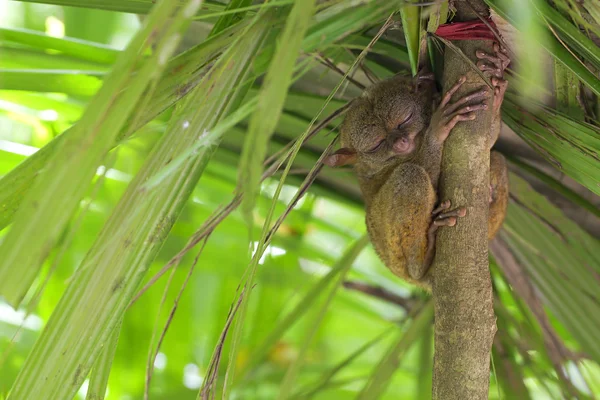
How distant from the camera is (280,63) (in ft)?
2.51

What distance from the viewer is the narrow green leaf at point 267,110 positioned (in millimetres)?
742

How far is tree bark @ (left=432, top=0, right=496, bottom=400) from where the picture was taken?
1381 mm

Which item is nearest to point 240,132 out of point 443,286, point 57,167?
point 443,286

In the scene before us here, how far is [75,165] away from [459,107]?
1.09 metres

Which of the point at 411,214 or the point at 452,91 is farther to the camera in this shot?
the point at 411,214

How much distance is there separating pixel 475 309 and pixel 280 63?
0.87 meters

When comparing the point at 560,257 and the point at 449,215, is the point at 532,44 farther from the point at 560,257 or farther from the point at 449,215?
the point at 560,257

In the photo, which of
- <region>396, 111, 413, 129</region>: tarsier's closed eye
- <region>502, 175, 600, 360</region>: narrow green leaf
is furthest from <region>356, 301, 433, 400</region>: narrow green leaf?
<region>396, 111, 413, 129</region>: tarsier's closed eye

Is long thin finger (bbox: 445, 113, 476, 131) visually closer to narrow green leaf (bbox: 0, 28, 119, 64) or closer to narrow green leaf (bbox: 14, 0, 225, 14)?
narrow green leaf (bbox: 14, 0, 225, 14)

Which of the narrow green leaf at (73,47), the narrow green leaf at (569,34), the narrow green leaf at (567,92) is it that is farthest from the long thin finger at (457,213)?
the narrow green leaf at (73,47)

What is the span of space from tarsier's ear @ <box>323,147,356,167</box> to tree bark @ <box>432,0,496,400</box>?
0.58m

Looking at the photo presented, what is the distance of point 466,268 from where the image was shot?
141cm

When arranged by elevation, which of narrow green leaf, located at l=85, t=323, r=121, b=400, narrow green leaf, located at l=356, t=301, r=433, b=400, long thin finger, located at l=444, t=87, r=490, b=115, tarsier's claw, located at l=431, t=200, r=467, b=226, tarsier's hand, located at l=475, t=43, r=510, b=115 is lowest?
narrow green leaf, located at l=85, t=323, r=121, b=400

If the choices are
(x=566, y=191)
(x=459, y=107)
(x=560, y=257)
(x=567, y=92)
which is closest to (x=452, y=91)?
(x=459, y=107)
